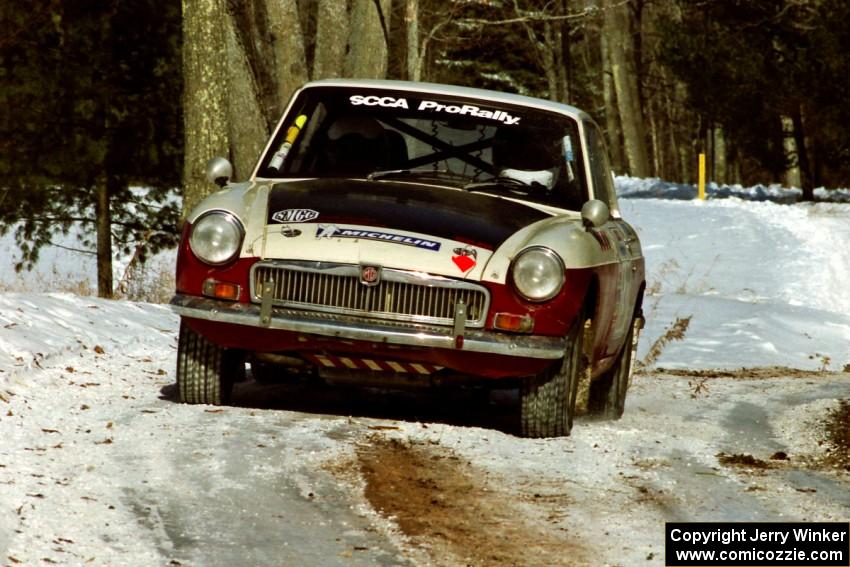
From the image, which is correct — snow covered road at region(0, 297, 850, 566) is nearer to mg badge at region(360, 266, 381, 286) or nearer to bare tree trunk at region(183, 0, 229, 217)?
mg badge at region(360, 266, 381, 286)

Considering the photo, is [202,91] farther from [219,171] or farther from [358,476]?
[358,476]

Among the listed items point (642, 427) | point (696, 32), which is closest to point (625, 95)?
point (696, 32)

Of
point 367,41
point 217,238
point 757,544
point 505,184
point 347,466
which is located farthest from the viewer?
point 367,41

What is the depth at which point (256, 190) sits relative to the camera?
7.60 metres

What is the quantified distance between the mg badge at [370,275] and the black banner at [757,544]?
1.99 metres

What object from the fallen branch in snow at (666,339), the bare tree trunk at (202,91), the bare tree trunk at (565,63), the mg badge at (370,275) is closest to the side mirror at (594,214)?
the mg badge at (370,275)

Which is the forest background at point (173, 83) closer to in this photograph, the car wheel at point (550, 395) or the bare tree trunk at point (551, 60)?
the car wheel at point (550, 395)

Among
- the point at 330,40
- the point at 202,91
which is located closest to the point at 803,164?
the point at 330,40

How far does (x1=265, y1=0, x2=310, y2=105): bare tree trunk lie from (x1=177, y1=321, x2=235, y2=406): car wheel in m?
9.49

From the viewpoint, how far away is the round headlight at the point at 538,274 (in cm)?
684

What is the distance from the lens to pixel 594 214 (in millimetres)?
7539

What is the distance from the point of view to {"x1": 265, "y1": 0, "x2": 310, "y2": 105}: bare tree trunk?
16562 millimetres

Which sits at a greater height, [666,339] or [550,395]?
[550,395]

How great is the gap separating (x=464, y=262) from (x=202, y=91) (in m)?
7.51
